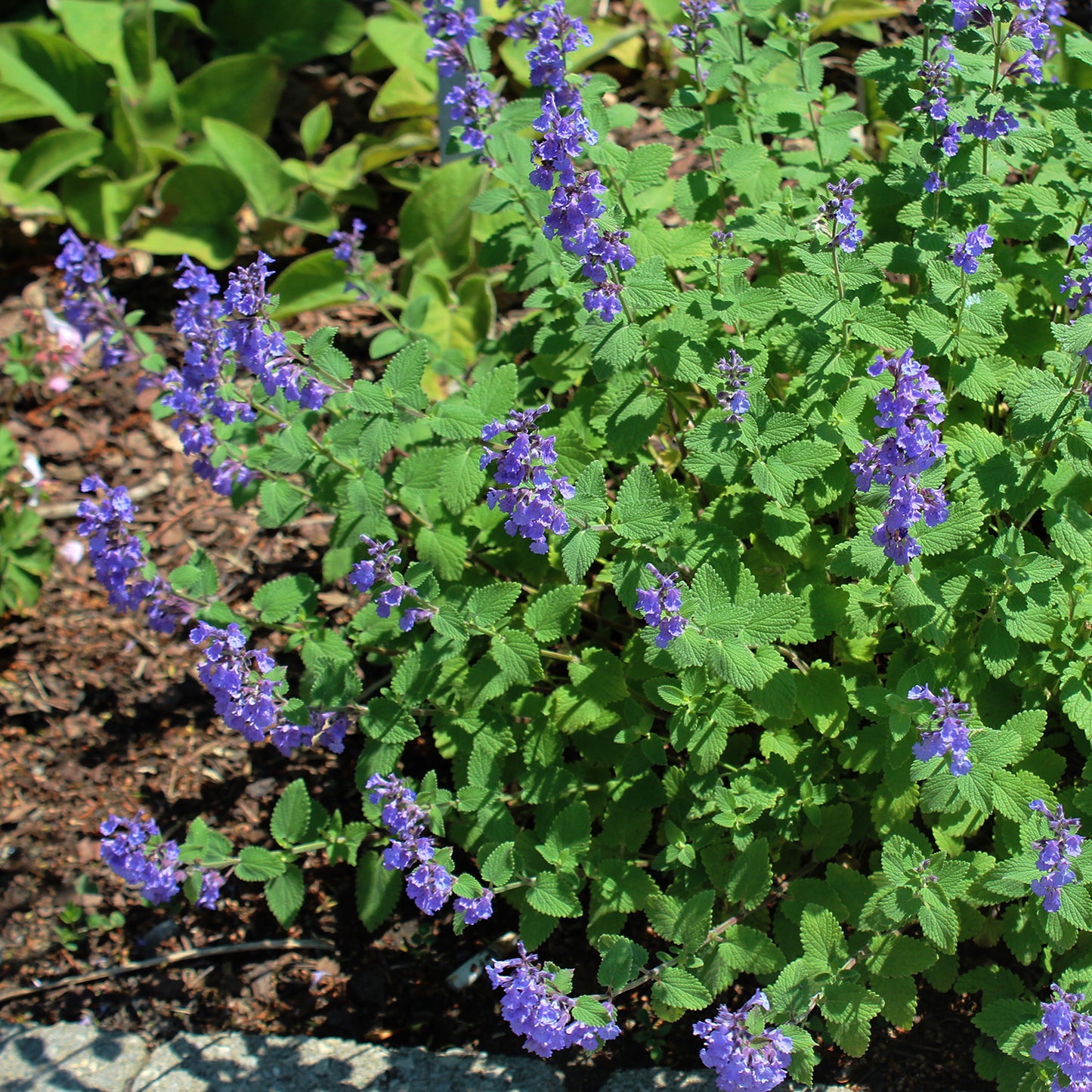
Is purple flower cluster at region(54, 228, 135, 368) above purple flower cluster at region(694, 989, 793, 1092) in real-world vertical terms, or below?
above

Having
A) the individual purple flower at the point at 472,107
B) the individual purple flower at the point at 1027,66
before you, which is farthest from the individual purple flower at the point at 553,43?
the individual purple flower at the point at 1027,66

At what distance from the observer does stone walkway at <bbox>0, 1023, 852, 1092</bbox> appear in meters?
3.27

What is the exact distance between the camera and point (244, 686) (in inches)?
112

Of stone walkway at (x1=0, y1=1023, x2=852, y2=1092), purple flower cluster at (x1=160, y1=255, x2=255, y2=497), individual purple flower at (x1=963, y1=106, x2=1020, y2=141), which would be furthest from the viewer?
stone walkway at (x1=0, y1=1023, x2=852, y2=1092)

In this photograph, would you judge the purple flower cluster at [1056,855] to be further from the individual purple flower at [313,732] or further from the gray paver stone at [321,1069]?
the individual purple flower at [313,732]

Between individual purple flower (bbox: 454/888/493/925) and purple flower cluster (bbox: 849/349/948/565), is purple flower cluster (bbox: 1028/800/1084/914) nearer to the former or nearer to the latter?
purple flower cluster (bbox: 849/349/948/565)

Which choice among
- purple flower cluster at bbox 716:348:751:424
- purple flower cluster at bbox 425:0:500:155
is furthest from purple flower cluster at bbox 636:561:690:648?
purple flower cluster at bbox 425:0:500:155

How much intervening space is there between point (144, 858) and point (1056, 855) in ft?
7.89

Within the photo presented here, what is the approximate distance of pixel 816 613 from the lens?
119 inches

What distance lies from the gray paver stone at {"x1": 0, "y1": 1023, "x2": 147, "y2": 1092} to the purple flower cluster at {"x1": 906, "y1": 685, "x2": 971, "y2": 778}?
2776 millimetres

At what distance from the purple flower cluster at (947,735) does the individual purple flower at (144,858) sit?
2.08 m

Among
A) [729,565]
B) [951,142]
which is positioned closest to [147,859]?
[729,565]

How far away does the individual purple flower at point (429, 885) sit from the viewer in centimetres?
267

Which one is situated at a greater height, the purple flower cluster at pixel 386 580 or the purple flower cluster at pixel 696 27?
the purple flower cluster at pixel 696 27
